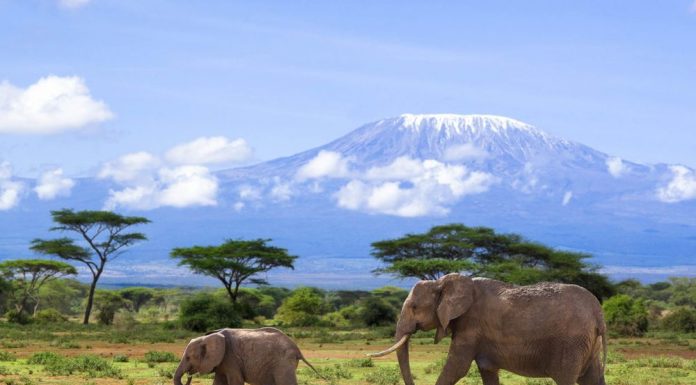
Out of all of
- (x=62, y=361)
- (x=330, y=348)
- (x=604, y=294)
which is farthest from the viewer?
(x=604, y=294)

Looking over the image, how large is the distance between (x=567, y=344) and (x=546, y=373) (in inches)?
20.1

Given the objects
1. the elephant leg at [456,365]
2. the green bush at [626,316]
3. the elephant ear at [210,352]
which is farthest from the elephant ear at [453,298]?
the green bush at [626,316]

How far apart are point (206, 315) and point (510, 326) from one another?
32756 mm

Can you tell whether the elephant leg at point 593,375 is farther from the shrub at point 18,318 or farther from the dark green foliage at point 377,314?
the shrub at point 18,318

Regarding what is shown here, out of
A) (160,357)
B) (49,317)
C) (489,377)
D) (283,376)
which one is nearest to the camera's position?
(489,377)

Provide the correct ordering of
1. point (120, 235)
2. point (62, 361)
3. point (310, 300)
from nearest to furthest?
point (62, 361) < point (310, 300) < point (120, 235)

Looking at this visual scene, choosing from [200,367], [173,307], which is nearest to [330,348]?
[200,367]

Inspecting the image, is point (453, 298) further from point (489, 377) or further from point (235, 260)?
point (235, 260)

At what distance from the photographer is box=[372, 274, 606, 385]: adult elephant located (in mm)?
13312

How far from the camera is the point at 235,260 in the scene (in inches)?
2324

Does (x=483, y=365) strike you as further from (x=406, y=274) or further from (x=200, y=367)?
(x=406, y=274)

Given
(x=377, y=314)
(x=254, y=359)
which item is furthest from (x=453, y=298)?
(x=377, y=314)

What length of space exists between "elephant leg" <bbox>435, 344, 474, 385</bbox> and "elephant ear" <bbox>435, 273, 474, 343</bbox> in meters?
0.29

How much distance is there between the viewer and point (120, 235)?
6344 centimetres
